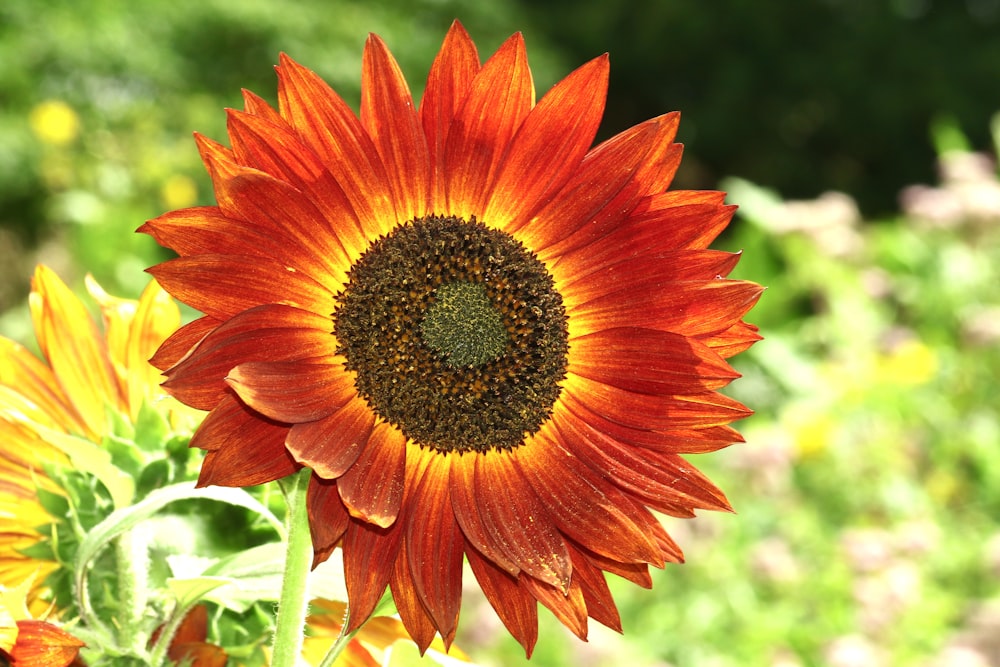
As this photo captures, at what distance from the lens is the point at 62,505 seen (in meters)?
0.60

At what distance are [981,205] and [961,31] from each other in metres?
6.77

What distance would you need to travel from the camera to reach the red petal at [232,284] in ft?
1.55

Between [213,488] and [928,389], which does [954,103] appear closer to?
[928,389]

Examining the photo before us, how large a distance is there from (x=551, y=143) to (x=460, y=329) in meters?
0.09

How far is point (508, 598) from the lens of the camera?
20.0 inches

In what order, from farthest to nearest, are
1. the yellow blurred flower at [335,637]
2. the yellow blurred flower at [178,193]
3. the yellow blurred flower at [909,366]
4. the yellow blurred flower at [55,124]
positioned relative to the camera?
1. the yellow blurred flower at [55,124]
2. the yellow blurred flower at [178,193]
3. the yellow blurred flower at [909,366]
4. the yellow blurred flower at [335,637]

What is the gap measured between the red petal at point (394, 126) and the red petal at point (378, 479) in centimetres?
11

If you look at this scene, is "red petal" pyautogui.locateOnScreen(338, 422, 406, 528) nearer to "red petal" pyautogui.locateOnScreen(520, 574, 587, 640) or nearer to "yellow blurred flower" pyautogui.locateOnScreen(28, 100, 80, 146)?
"red petal" pyautogui.locateOnScreen(520, 574, 587, 640)

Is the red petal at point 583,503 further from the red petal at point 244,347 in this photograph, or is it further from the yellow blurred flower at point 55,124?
the yellow blurred flower at point 55,124

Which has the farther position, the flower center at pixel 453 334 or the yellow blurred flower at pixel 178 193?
the yellow blurred flower at pixel 178 193

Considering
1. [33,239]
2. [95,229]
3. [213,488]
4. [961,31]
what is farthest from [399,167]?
[961,31]

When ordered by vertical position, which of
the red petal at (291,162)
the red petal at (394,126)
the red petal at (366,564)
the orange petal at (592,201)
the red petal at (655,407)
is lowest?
the red petal at (366,564)

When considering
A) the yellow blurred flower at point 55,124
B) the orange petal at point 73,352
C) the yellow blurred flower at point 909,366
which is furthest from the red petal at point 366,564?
the yellow blurred flower at point 55,124

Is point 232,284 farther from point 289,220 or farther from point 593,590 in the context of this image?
point 593,590
